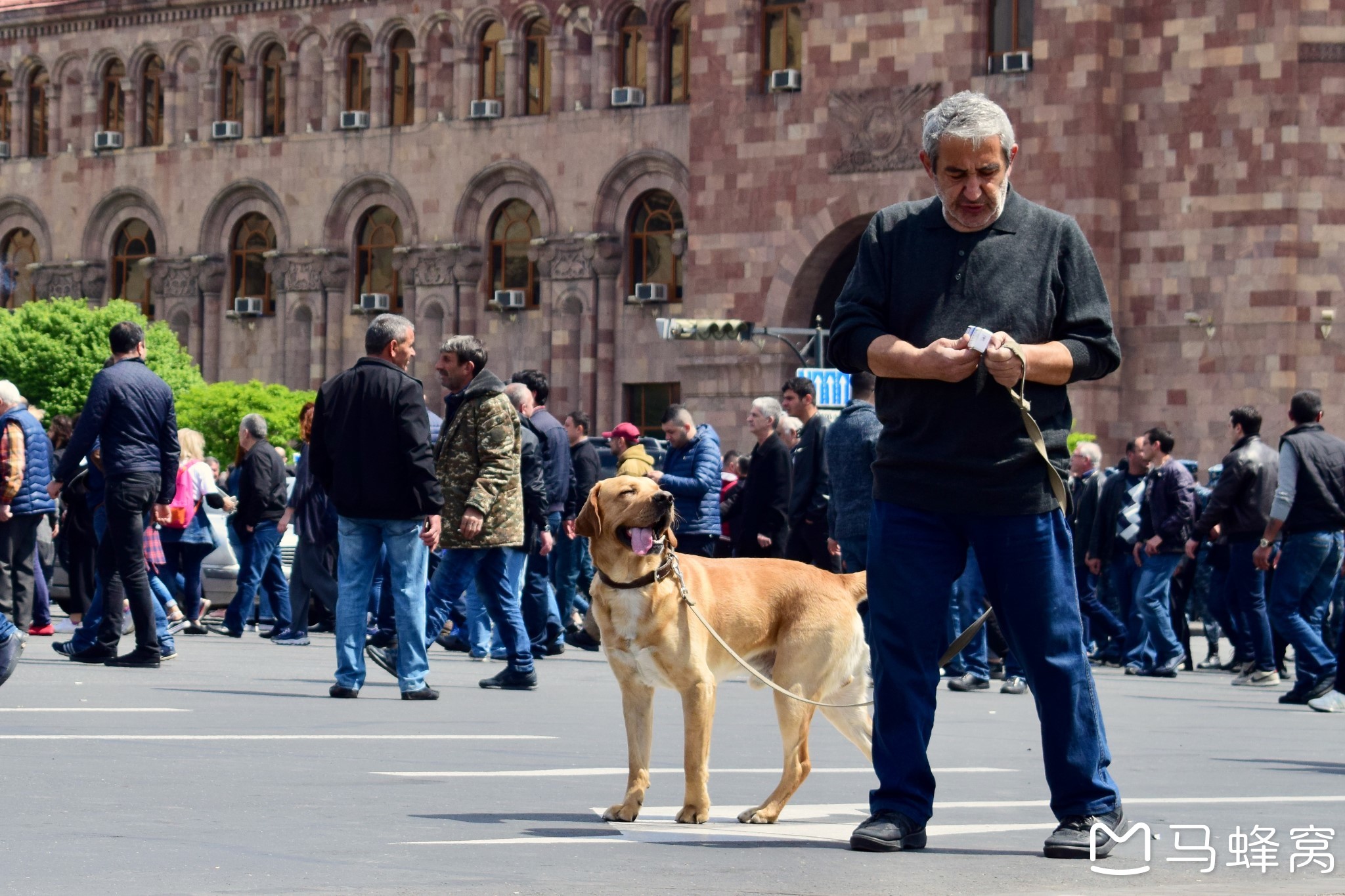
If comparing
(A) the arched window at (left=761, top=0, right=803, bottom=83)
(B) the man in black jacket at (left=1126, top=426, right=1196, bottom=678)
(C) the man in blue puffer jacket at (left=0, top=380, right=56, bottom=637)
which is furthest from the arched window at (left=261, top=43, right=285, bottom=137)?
(B) the man in black jacket at (left=1126, top=426, right=1196, bottom=678)

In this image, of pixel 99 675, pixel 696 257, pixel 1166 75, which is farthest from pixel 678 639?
pixel 696 257

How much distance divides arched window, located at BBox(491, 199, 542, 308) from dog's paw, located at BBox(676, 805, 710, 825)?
4126 cm

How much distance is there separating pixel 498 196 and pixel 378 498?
36.1 metres

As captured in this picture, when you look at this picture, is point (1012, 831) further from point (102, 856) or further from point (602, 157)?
point (602, 157)

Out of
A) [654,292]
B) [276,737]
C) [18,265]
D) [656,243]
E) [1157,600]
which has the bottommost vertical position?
[1157,600]

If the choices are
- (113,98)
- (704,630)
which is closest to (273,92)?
(113,98)

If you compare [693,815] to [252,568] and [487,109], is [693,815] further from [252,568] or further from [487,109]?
[487,109]

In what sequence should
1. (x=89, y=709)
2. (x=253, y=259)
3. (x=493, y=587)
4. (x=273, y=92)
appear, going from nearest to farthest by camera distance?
(x=89, y=709)
(x=493, y=587)
(x=273, y=92)
(x=253, y=259)

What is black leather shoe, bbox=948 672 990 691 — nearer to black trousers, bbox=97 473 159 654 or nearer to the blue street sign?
black trousers, bbox=97 473 159 654

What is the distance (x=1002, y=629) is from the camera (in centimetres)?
712

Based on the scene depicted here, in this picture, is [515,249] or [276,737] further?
[515,249]

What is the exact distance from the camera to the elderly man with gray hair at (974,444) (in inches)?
273

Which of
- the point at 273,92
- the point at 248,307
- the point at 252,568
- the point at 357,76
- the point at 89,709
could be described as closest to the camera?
the point at 89,709

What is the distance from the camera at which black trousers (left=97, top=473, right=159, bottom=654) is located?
585 inches
